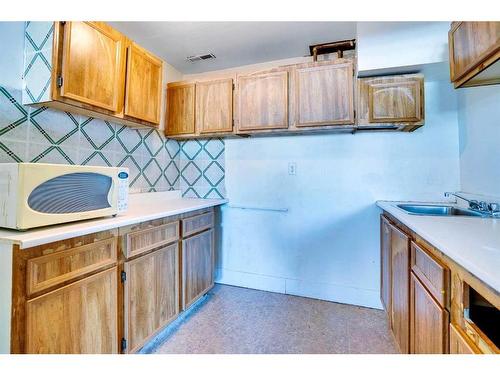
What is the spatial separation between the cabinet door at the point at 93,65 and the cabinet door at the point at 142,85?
7 centimetres

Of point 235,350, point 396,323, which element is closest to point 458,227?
point 396,323

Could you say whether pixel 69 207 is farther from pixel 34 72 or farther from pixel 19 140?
pixel 34 72

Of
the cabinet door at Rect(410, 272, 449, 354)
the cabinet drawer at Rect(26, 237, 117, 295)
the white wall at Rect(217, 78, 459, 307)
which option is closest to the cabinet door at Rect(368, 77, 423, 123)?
the white wall at Rect(217, 78, 459, 307)

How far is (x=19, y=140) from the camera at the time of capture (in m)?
1.40

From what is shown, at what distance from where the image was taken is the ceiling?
1846 mm

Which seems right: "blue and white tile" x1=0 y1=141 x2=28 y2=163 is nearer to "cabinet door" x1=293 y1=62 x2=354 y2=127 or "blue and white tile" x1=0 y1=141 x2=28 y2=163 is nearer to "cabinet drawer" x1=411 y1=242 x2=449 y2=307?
"cabinet door" x1=293 y1=62 x2=354 y2=127

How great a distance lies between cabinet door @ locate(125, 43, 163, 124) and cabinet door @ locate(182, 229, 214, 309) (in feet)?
3.51

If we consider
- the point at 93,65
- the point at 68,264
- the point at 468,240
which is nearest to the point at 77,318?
the point at 68,264

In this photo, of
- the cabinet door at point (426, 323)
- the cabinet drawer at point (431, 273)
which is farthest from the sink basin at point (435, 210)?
the cabinet door at point (426, 323)

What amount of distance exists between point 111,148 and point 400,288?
228cm

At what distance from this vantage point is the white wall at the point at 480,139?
146cm

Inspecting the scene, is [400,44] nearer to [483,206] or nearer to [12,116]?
[483,206]

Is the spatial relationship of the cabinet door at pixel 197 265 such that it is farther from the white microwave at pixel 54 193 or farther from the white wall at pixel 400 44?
the white wall at pixel 400 44

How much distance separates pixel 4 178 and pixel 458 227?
1.94 meters
